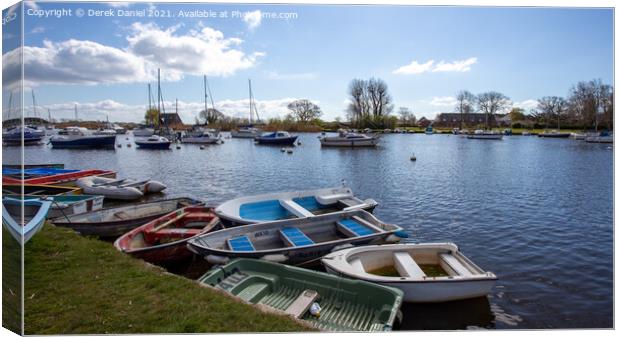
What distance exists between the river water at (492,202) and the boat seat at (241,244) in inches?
138

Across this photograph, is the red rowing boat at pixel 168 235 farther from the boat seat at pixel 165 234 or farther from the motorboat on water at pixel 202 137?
the motorboat on water at pixel 202 137

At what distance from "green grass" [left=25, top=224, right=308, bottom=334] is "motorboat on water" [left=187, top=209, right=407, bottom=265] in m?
1.88

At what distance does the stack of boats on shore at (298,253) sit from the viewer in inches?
254

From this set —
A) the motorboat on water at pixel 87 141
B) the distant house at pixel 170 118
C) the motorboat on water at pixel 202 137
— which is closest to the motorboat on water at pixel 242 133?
the motorboat on water at pixel 202 137

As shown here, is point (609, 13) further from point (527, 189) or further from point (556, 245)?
point (527, 189)

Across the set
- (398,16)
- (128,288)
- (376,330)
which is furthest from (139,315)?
(398,16)

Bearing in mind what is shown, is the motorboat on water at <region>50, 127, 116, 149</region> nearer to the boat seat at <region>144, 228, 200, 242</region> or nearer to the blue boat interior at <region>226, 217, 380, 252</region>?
the boat seat at <region>144, 228, 200, 242</region>

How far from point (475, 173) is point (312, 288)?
19045 mm

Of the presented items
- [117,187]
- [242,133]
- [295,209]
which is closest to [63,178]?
[117,187]

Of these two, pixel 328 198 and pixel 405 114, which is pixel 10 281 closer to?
pixel 328 198

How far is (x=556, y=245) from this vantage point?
10797 mm

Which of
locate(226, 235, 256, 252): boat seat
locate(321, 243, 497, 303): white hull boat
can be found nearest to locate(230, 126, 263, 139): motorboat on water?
locate(226, 235, 256, 252): boat seat

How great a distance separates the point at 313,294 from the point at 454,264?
3005mm

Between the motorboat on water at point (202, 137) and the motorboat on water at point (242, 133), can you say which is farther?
the motorboat on water at point (242, 133)
